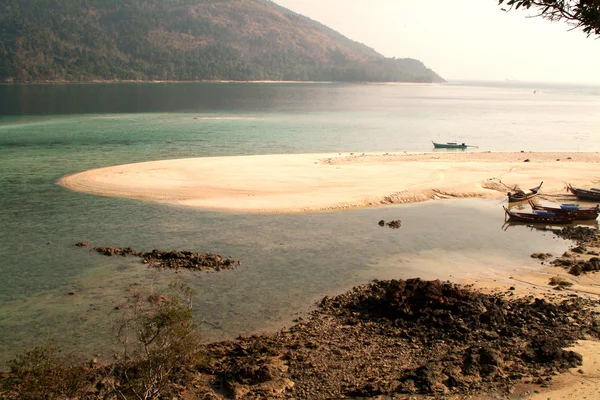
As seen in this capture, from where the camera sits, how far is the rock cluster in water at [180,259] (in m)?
22.1

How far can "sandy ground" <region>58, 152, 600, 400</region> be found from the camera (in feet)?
113

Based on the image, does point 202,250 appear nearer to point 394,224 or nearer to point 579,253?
point 394,224

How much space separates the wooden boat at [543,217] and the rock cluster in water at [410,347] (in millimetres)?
12547

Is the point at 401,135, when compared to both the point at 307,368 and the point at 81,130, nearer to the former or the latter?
the point at 81,130

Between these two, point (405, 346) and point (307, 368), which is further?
point (405, 346)

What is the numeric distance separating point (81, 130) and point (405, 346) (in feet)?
209

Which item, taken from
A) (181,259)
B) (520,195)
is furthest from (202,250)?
(520,195)

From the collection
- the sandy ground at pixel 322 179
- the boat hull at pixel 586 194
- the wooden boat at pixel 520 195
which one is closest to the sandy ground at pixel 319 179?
the sandy ground at pixel 322 179

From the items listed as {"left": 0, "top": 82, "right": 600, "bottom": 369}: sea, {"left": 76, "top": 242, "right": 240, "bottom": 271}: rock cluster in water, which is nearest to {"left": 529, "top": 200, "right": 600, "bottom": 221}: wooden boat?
{"left": 0, "top": 82, "right": 600, "bottom": 369}: sea

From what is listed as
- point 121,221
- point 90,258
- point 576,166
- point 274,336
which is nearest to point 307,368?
point 274,336

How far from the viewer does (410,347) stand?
48.5 feet

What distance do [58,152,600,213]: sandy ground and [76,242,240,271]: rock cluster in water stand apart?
360 inches

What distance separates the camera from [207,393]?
1259 centimetres

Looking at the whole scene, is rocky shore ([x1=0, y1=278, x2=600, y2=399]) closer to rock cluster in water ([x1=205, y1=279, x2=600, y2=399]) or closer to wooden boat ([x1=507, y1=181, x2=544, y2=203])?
rock cluster in water ([x1=205, y1=279, x2=600, y2=399])
